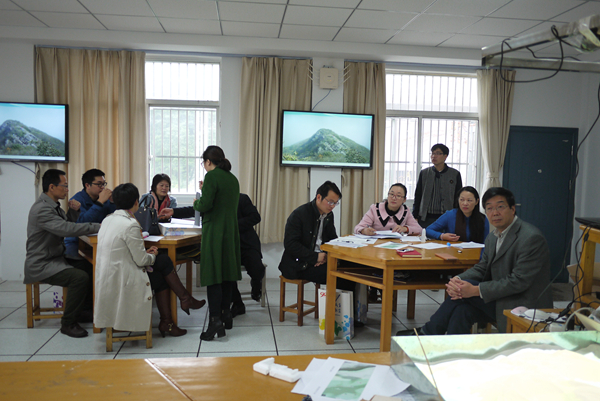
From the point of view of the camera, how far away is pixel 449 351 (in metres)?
1.21

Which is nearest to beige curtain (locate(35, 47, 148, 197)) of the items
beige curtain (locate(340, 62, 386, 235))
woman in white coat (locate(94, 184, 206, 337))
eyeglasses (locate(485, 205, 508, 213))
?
woman in white coat (locate(94, 184, 206, 337))

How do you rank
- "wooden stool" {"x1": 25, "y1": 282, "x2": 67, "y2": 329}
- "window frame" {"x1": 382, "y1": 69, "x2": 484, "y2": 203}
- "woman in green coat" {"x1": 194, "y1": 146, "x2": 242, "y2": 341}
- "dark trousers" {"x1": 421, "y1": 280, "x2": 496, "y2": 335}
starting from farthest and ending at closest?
"window frame" {"x1": 382, "y1": 69, "x2": 484, "y2": 203}
"wooden stool" {"x1": 25, "y1": 282, "x2": 67, "y2": 329}
"woman in green coat" {"x1": 194, "y1": 146, "x2": 242, "y2": 341}
"dark trousers" {"x1": 421, "y1": 280, "x2": 496, "y2": 335}

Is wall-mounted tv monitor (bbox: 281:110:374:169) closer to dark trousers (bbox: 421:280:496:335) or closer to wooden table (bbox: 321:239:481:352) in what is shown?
wooden table (bbox: 321:239:481:352)

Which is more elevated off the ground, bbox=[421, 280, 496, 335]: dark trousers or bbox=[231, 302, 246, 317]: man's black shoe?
bbox=[421, 280, 496, 335]: dark trousers

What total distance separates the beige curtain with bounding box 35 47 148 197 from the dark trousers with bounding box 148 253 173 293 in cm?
193

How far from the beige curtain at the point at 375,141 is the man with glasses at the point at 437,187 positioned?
589 millimetres

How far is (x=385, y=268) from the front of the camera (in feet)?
9.32

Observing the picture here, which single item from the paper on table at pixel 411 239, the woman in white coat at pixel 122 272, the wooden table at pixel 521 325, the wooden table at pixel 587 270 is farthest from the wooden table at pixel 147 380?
the paper on table at pixel 411 239

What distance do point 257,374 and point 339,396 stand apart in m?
0.30

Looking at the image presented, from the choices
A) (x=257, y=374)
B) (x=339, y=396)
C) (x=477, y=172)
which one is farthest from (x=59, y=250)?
(x=477, y=172)

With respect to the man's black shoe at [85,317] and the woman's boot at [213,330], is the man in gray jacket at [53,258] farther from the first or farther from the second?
the woman's boot at [213,330]

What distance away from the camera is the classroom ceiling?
3779 millimetres

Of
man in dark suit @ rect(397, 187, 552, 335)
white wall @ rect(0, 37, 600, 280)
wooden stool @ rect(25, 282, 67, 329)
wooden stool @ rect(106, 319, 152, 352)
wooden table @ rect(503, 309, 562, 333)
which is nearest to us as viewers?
wooden table @ rect(503, 309, 562, 333)

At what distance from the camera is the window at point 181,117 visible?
514cm
